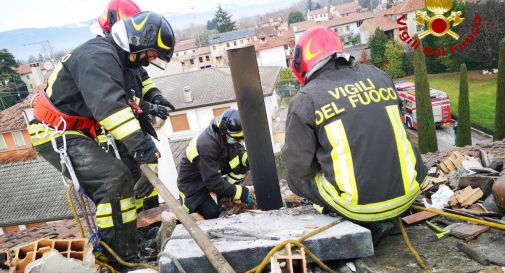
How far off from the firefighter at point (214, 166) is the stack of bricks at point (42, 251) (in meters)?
2.01

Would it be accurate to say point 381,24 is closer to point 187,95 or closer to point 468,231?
point 187,95

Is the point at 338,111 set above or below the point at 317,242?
above

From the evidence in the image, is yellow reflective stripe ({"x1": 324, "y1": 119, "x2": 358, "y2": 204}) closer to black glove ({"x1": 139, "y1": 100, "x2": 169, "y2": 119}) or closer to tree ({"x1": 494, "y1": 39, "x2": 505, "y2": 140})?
black glove ({"x1": 139, "y1": 100, "x2": 169, "y2": 119})

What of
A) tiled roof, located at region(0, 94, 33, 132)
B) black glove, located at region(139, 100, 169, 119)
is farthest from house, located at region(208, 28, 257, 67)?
black glove, located at region(139, 100, 169, 119)

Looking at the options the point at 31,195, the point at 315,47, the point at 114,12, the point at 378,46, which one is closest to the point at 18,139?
the point at 31,195

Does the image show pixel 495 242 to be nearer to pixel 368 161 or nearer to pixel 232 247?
pixel 368 161

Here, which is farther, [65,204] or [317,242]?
[65,204]

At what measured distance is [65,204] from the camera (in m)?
18.4

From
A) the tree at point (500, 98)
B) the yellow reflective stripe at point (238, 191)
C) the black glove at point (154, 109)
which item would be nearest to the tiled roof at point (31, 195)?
the yellow reflective stripe at point (238, 191)

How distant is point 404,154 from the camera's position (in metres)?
2.62

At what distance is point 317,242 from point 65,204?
18.6 metres

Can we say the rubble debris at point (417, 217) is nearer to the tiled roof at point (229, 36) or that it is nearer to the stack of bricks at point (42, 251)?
the stack of bricks at point (42, 251)

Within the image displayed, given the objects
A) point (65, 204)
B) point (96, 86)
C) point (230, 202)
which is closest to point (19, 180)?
point (65, 204)

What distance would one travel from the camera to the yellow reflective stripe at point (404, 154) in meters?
2.61
